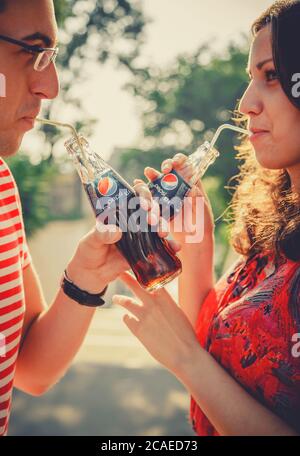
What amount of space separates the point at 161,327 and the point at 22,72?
978 mm

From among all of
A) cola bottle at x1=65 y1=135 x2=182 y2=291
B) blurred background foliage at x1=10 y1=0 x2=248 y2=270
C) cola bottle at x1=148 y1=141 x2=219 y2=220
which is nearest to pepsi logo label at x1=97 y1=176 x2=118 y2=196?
cola bottle at x1=65 y1=135 x2=182 y2=291

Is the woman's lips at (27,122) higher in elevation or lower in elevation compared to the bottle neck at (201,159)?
higher

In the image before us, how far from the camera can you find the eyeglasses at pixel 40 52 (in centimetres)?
153

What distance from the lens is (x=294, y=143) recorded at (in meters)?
1.62

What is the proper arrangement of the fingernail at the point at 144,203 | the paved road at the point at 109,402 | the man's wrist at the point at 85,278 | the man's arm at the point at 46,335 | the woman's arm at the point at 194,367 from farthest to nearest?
the paved road at the point at 109,402, the man's arm at the point at 46,335, the man's wrist at the point at 85,278, the fingernail at the point at 144,203, the woman's arm at the point at 194,367

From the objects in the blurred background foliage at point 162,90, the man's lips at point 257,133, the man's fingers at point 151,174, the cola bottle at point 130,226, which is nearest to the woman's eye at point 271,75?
the man's lips at point 257,133

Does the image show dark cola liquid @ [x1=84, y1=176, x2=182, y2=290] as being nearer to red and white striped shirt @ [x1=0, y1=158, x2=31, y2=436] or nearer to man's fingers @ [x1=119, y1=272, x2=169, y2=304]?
man's fingers @ [x1=119, y1=272, x2=169, y2=304]

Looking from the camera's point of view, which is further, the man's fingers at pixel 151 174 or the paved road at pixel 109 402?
the paved road at pixel 109 402

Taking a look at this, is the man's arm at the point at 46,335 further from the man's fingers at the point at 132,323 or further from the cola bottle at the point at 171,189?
the cola bottle at the point at 171,189

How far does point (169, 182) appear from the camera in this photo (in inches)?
69.2

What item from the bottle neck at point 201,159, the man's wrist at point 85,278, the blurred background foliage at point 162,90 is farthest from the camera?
the blurred background foliage at point 162,90

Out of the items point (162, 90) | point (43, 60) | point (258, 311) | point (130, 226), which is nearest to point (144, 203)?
point (130, 226)

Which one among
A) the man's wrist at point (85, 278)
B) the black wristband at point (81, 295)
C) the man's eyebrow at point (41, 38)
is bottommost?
the black wristband at point (81, 295)
